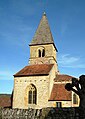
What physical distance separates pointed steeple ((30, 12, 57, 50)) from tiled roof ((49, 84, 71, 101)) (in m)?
12.5

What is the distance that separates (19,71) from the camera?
1345 inches

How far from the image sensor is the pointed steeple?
4284 cm

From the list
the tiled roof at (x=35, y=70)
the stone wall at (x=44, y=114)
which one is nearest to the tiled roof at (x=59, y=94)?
the tiled roof at (x=35, y=70)

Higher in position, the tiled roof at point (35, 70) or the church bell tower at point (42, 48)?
the church bell tower at point (42, 48)

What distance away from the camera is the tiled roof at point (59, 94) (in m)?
30.1

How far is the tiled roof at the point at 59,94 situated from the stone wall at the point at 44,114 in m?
18.1

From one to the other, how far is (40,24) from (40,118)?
36794mm

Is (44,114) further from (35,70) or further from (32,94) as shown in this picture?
(35,70)

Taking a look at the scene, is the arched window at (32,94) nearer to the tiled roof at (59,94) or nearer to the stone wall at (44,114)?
the tiled roof at (59,94)

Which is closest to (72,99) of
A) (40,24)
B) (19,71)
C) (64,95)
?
(64,95)

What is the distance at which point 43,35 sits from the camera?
44094mm

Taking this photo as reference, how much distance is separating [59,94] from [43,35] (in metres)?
16.9

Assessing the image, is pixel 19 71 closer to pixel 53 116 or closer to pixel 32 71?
pixel 32 71

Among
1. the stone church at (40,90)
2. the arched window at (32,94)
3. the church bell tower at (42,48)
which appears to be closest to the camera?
the stone church at (40,90)
